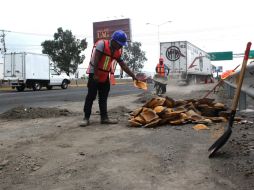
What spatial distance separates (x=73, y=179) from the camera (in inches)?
167

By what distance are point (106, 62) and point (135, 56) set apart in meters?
90.2

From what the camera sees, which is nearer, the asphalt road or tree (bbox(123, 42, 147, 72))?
the asphalt road

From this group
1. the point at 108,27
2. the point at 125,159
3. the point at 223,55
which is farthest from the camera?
the point at 223,55

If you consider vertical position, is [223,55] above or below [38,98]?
above

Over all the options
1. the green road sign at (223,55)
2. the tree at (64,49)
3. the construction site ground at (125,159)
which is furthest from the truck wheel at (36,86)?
the green road sign at (223,55)

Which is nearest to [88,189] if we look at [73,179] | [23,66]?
[73,179]

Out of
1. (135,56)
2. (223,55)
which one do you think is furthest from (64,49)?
(135,56)

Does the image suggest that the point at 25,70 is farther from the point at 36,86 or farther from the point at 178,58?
the point at 178,58

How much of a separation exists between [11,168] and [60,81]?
34036 mm

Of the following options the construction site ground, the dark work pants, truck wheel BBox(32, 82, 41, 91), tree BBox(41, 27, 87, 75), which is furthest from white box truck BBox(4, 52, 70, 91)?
the construction site ground

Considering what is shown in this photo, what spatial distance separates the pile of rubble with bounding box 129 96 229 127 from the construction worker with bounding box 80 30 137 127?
68 centimetres

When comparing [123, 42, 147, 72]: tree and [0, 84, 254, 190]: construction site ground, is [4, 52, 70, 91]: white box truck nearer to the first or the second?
[0, 84, 254, 190]: construction site ground

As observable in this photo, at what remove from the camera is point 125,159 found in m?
4.83

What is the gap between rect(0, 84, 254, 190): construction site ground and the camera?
408 centimetres
